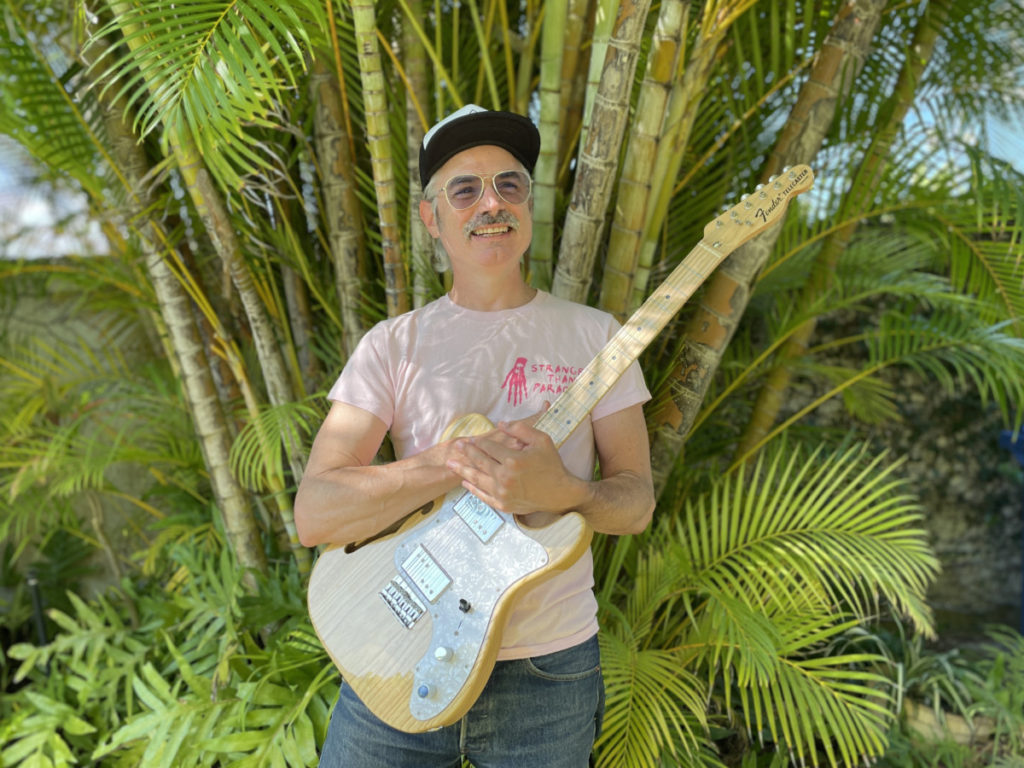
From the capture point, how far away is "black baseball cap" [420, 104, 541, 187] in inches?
58.6

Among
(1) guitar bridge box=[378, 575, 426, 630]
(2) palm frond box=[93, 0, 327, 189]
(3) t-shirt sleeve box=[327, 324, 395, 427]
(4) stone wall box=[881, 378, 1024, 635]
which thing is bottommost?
(4) stone wall box=[881, 378, 1024, 635]

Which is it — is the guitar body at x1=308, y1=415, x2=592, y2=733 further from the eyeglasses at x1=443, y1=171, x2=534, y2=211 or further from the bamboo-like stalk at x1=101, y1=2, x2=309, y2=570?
the bamboo-like stalk at x1=101, y1=2, x2=309, y2=570

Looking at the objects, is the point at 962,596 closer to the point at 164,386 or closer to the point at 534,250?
the point at 534,250

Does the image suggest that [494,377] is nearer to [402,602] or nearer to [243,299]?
[402,602]

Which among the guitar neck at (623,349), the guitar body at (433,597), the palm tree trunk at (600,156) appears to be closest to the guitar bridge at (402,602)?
the guitar body at (433,597)

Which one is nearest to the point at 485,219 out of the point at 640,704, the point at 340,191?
the point at 340,191

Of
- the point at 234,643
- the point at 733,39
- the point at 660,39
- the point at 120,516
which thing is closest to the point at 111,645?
the point at 234,643

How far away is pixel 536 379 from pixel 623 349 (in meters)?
0.18

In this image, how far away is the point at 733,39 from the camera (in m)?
2.20

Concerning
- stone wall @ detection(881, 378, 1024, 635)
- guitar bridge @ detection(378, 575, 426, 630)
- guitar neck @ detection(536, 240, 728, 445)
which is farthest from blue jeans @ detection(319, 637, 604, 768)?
stone wall @ detection(881, 378, 1024, 635)

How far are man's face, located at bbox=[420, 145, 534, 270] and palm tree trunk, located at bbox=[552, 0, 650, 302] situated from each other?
34cm

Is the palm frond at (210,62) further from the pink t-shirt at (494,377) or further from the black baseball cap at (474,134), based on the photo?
the pink t-shirt at (494,377)

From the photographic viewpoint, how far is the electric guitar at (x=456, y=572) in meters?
1.29

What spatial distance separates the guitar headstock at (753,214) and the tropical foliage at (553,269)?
0.49 metres
